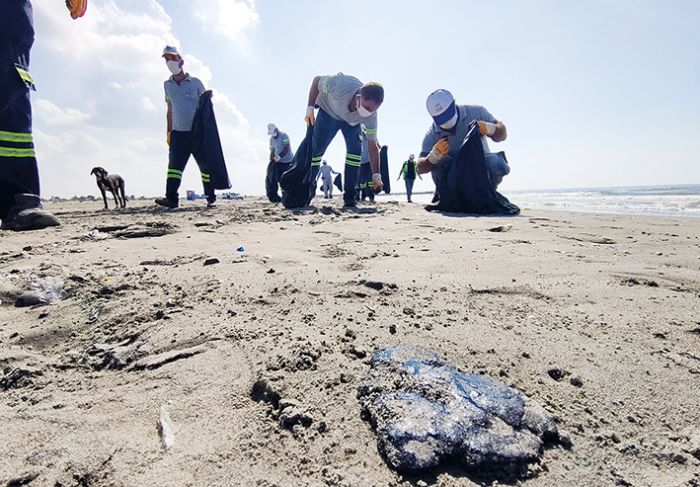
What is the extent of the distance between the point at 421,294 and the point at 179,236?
2.00 metres

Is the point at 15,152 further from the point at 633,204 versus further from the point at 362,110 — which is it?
the point at 633,204

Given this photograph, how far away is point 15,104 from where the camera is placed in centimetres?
287

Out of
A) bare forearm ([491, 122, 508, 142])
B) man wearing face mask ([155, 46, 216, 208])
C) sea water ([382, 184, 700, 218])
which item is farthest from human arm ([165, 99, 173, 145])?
sea water ([382, 184, 700, 218])

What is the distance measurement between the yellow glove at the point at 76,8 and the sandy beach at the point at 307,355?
204 cm

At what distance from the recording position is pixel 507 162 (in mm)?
5074

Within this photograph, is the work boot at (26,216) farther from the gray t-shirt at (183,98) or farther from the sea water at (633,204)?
the sea water at (633,204)

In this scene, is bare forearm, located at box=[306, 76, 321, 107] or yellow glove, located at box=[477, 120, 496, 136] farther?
bare forearm, located at box=[306, 76, 321, 107]

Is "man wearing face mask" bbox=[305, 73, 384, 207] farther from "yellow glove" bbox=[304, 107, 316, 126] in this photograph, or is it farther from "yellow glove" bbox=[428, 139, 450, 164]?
"yellow glove" bbox=[428, 139, 450, 164]

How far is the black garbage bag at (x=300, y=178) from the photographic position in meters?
5.32

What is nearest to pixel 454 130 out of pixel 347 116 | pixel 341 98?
pixel 347 116

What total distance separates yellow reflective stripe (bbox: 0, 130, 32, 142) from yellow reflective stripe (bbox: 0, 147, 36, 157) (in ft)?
0.23

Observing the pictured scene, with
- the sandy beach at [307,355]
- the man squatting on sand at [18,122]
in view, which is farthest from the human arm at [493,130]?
the man squatting on sand at [18,122]

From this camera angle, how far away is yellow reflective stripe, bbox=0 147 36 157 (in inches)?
111

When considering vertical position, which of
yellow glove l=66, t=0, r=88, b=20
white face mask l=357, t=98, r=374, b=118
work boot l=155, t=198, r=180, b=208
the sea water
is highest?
yellow glove l=66, t=0, r=88, b=20
